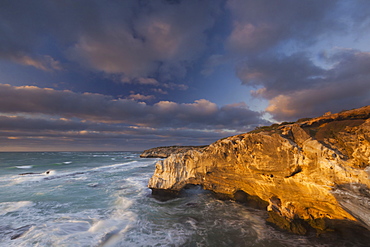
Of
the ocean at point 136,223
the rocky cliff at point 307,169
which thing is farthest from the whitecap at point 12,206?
the rocky cliff at point 307,169

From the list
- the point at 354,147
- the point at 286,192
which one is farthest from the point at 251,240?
the point at 354,147

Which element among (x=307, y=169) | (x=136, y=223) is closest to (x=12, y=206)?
(x=136, y=223)

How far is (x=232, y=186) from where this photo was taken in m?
13.1

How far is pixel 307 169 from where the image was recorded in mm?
7707

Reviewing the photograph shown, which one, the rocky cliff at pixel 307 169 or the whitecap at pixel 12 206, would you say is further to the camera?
the whitecap at pixel 12 206

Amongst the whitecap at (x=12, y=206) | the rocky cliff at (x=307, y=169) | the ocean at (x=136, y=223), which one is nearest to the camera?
the rocky cliff at (x=307, y=169)

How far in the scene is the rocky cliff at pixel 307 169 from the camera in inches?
254

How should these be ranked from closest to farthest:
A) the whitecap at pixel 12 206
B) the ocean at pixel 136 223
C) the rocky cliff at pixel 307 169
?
the rocky cliff at pixel 307 169 → the ocean at pixel 136 223 → the whitecap at pixel 12 206

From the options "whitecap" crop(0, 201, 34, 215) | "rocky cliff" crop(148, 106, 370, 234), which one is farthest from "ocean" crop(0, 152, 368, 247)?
"rocky cliff" crop(148, 106, 370, 234)

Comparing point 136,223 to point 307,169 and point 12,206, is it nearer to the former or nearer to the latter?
point 307,169

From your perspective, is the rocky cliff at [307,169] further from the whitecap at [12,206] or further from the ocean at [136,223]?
the whitecap at [12,206]

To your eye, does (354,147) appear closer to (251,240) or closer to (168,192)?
(251,240)

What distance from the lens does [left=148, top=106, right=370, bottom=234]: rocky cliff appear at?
21.2 feet

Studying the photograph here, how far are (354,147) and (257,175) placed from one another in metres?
4.98
